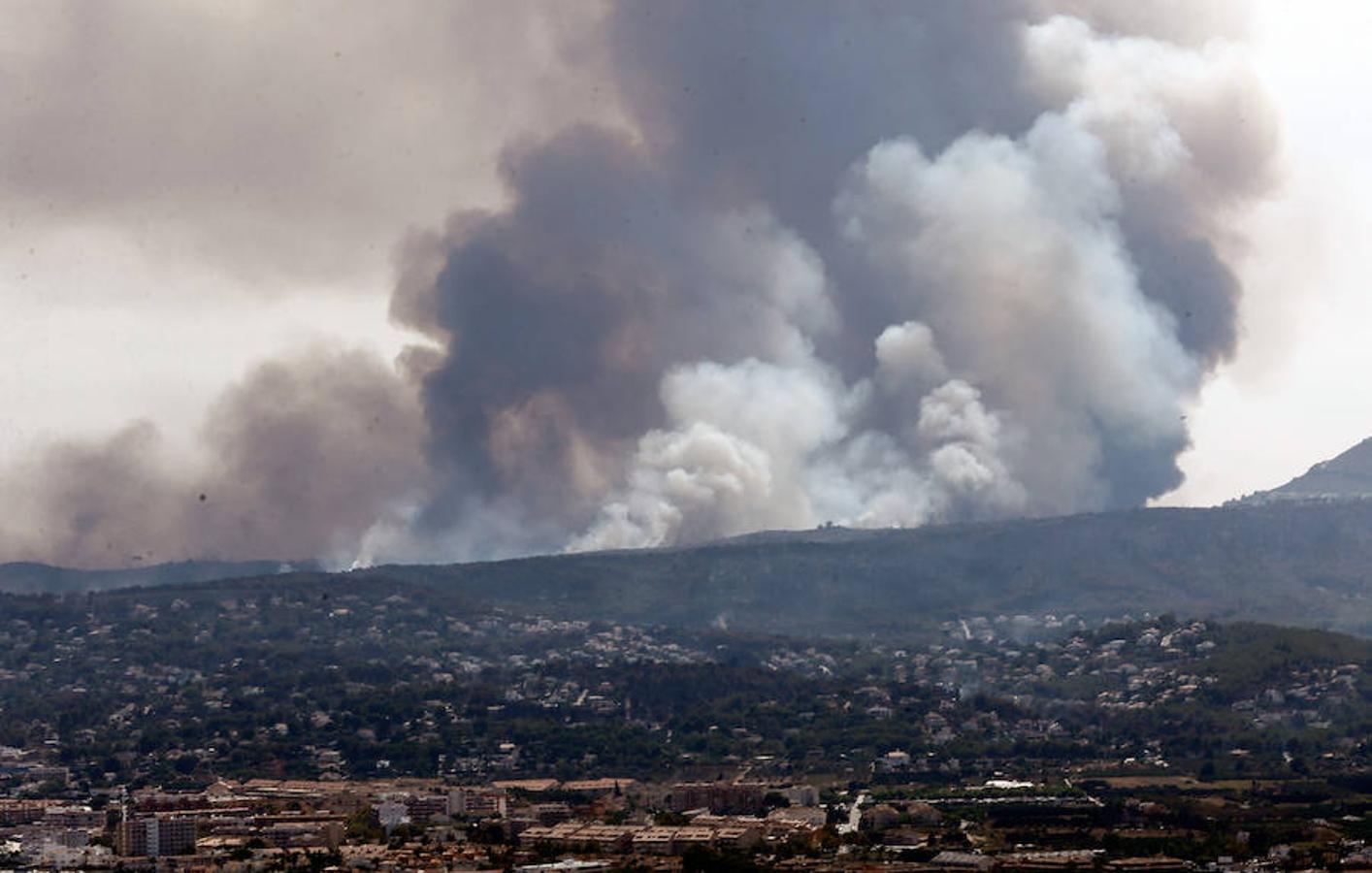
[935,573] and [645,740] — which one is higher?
[935,573]

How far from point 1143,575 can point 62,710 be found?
65592 millimetres

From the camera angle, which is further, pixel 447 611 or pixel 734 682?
pixel 447 611

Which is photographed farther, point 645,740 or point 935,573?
point 935,573

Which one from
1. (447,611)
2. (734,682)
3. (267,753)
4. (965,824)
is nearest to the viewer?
(965,824)

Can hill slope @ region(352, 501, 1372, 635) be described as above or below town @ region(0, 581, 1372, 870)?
above

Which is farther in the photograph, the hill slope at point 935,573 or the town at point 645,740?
the hill slope at point 935,573

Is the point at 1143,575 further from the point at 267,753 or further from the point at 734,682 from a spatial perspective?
the point at 267,753

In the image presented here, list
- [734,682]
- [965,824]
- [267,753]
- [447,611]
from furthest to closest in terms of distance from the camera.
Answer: [447,611] → [734,682] → [267,753] → [965,824]

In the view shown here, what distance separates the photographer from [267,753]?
456ft

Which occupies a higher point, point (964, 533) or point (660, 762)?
point (964, 533)

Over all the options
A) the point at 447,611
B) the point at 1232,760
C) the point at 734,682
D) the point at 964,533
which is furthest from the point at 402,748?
the point at 964,533

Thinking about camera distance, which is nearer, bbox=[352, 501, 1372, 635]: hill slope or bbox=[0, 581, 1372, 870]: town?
bbox=[0, 581, 1372, 870]: town

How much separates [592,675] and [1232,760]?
42.7m

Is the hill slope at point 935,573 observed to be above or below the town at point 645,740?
above
